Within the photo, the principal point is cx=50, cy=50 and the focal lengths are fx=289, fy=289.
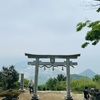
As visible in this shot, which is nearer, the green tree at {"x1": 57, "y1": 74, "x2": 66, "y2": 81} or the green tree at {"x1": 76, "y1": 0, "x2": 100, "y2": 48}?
the green tree at {"x1": 76, "y1": 0, "x2": 100, "y2": 48}

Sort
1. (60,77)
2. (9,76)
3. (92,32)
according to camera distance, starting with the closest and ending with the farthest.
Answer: (92,32) < (9,76) < (60,77)

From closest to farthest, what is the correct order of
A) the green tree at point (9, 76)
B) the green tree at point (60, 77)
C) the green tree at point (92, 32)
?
the green tree at point (92, 32) → the green tree at point (9, 76) → the green tree at point (60, 77)

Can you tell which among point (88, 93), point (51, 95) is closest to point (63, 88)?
point (51, 95)

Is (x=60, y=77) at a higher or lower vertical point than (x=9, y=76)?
higher

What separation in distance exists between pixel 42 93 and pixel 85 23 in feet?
43.1

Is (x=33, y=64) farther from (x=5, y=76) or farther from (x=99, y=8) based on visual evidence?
(x=99, y=8)

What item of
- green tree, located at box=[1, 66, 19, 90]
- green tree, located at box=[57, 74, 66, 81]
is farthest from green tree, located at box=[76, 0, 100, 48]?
green tree, located at box=[57, 74, 66, 81]

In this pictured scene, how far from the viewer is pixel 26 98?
2358cm

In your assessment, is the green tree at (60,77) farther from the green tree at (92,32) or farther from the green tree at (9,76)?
the green tree at (92,32)

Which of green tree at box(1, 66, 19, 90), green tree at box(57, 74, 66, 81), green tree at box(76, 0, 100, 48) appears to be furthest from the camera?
green tree at box(57, 74, 66, 81)

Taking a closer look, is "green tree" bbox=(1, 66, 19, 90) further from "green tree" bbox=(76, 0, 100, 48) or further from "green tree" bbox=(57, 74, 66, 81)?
"green tree" bbox=(76, 0, 100, 48)

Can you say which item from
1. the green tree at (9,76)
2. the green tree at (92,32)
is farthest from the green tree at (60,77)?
the green tree at (92,32)

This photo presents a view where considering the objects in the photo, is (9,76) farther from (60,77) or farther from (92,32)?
(92,32)

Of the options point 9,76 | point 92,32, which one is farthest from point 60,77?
point 92,32
